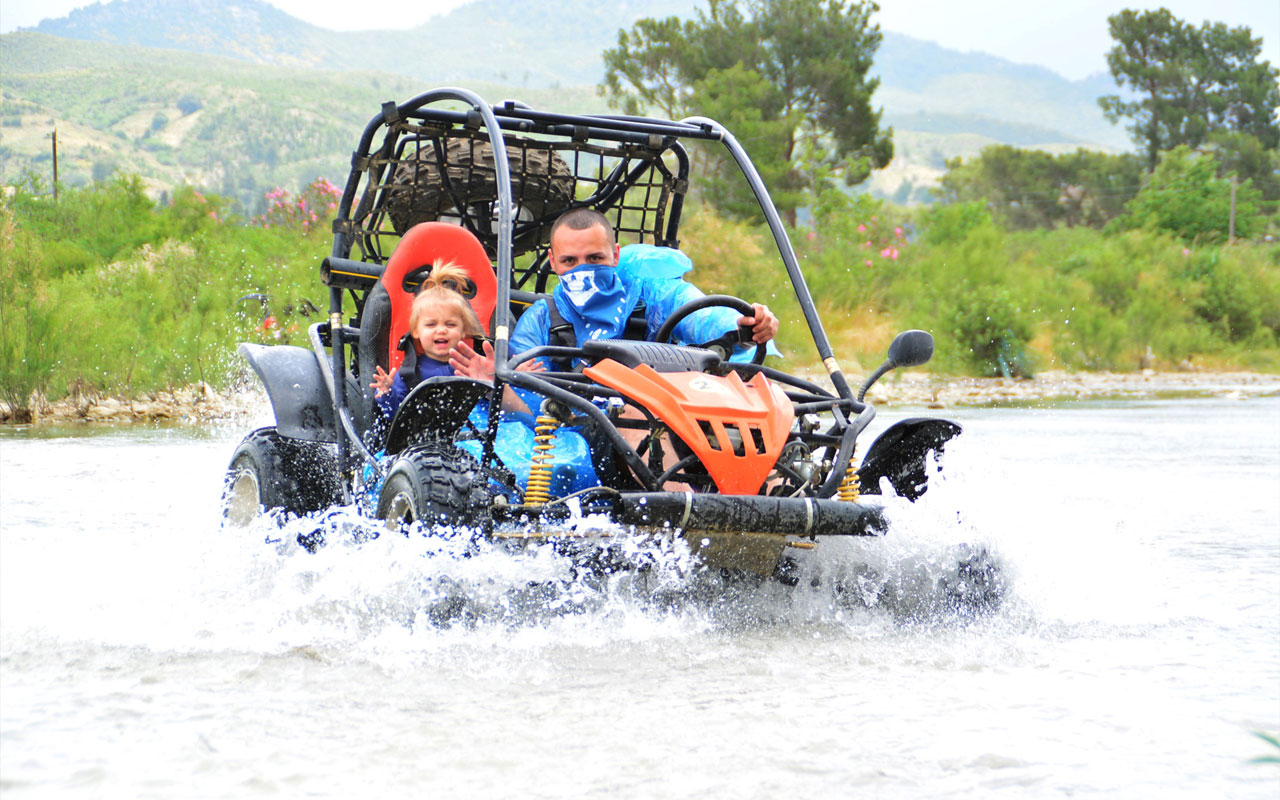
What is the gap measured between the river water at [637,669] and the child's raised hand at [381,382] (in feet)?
1.84

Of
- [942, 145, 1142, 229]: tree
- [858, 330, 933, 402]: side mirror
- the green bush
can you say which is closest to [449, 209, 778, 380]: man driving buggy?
[858, 330, 933, 402]: side mirror

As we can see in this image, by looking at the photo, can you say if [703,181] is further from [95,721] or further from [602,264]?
[95,721]

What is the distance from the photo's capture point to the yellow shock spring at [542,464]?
4.43m

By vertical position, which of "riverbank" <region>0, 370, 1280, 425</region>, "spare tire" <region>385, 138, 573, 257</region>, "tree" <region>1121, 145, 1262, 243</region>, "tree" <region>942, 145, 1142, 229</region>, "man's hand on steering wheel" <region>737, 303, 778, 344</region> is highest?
"tree" <region>942, 145, 1142, 229</region>

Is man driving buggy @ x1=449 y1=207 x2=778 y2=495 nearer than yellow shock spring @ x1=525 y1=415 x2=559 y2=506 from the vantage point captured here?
No

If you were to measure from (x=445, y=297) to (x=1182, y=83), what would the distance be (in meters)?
60.1

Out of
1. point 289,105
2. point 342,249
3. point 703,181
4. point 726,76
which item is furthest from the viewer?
point 289,105

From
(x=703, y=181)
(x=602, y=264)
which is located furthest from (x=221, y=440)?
(x=703, y=181)

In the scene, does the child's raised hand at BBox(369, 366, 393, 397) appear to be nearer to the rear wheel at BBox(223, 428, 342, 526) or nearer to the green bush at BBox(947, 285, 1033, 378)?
the rear wheel at BBox(223, 428, 342, 526)

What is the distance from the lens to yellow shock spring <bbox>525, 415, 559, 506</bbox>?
4.43m

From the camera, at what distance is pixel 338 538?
16.2 feet

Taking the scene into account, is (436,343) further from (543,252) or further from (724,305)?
(543,252)

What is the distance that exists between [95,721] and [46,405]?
11241 millimetres

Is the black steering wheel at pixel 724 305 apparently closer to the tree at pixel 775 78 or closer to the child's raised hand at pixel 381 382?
the child's raised hand at pixel 381 382
